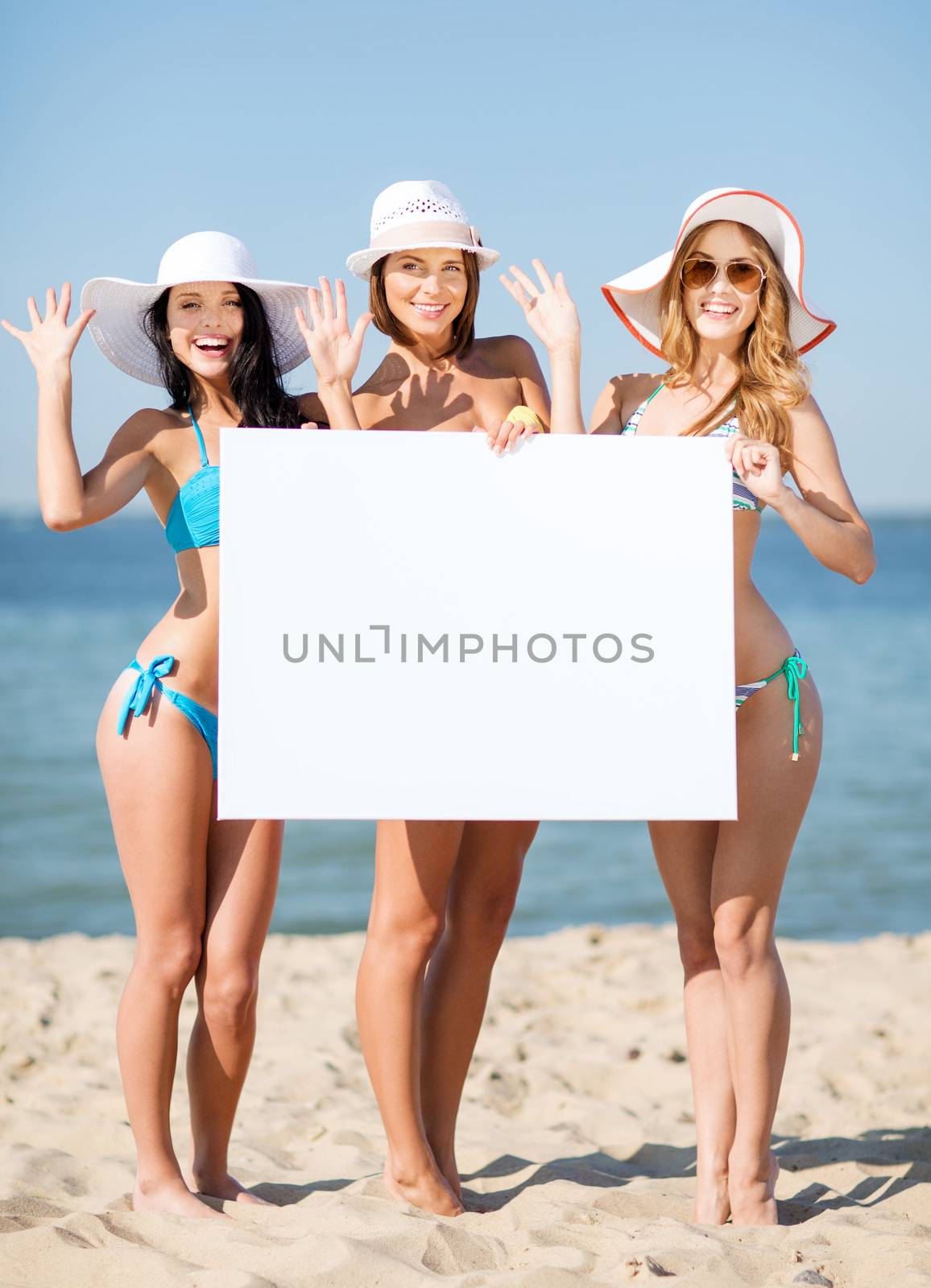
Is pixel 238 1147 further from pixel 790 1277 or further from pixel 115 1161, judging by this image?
pixel 790 1277

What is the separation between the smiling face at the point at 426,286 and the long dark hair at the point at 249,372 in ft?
1.10

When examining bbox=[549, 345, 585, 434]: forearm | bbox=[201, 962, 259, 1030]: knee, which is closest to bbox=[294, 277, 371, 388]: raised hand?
bbox=[549, 345, 585, 434]: forearm

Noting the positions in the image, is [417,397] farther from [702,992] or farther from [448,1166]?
[448,1166]

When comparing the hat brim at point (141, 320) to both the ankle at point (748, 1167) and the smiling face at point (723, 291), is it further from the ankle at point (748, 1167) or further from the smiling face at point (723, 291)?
the ankle at point (748, 1167)

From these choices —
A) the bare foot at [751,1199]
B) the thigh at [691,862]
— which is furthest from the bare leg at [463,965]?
the bare foot at [751,1199]

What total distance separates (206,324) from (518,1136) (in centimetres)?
261

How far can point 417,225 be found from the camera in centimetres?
305

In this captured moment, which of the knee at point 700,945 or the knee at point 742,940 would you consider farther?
the knee at point 700,945

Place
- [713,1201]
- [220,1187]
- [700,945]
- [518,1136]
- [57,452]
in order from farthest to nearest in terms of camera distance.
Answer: [518,1136] → [220,1187] → [700,945] → [713,1201] → [57,452]

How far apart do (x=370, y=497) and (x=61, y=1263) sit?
1.71 meters

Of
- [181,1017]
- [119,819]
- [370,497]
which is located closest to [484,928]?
[119,819]

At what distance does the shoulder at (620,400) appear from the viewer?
317 centimetres

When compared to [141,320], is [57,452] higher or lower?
lower

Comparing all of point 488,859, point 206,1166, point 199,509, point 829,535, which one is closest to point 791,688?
point 829,535
